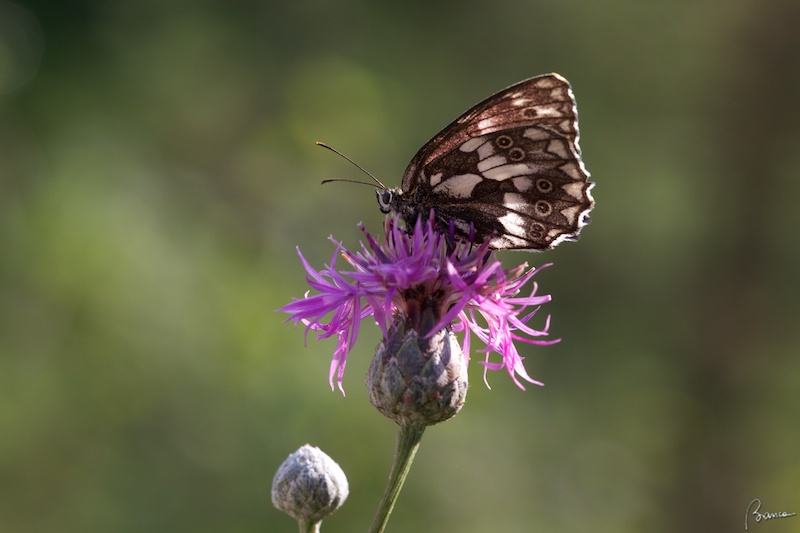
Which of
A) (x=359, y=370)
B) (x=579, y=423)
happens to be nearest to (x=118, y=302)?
(x=359, y=370)

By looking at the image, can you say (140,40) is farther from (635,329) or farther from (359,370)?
(635,329)

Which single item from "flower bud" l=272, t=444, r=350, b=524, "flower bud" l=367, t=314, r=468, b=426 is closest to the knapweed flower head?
"flower bud" l=367, t=314, r=468, b=426

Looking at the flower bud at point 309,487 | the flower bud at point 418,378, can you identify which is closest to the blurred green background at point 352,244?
the flower bud at point 309,487

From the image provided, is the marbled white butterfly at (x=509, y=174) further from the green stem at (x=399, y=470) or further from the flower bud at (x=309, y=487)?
the flower bud at (x=309, y=487)

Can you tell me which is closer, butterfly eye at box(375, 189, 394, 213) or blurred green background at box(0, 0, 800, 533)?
butterfly eye at box(375, 189, 394, 213)

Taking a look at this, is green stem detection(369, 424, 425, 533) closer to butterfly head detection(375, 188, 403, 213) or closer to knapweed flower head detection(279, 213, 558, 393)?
knapweed flower head detection(279, 213, 558, 393)

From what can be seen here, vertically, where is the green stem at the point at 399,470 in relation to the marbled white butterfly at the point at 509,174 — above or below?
below
